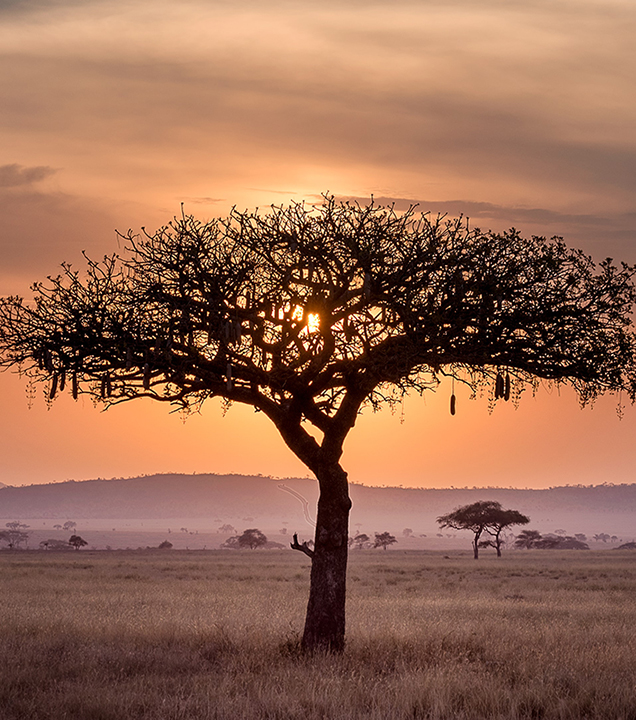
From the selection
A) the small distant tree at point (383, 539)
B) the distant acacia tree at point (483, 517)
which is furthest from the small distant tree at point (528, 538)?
the distant acacia tree at point (483, 517)

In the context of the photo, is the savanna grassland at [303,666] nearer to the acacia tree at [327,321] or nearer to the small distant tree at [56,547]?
the acacia tree at [327,321]

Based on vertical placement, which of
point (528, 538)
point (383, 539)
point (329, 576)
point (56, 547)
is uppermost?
point (329, 576)

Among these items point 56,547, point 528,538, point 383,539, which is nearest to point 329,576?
point 383,539

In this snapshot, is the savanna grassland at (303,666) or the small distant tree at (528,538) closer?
the savanna grassland at (303,666)

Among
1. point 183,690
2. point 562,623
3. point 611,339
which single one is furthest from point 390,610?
point 183,690

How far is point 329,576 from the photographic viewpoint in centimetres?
1698

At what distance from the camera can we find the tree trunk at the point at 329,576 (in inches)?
664

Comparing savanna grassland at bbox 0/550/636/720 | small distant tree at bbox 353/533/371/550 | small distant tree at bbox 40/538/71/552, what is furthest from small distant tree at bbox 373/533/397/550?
savanna grassland at bbox 0/550/636/720

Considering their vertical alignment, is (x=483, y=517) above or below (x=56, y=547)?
above

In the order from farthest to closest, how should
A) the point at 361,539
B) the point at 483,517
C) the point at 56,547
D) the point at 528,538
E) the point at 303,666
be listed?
1. the point at 361,539
2. the point at 528,538
3. the point at 56,547
4. the point at 483,517
5. the point at 303,666

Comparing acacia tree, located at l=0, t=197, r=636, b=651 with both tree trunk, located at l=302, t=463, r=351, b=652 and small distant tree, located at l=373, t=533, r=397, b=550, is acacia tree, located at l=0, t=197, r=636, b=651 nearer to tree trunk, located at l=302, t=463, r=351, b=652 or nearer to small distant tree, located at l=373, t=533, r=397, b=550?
tree trunk, located at l=302, t=463, r=351, b=652

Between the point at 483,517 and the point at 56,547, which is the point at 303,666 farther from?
the point at 56,547

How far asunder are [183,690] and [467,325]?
7849mm

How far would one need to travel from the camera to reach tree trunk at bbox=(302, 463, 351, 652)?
16.9 meters
